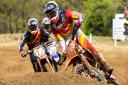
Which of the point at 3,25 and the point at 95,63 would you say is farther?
the point at 3,25

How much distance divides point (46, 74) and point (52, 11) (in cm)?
220

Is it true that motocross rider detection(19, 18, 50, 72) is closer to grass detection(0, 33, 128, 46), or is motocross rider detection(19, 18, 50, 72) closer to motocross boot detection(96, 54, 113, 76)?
motocross boot detection(96, 54, 113, 76)

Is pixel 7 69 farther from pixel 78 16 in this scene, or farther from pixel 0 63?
pixel 78 16

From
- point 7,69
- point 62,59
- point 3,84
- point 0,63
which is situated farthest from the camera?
point 0,63

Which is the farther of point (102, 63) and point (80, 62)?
point (102, 63)

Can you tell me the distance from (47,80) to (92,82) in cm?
105

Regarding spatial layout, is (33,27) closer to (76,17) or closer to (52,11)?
(52,11)

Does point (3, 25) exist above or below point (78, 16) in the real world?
below

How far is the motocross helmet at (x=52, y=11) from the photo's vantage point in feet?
37.8

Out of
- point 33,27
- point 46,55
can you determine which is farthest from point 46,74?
point 33,27

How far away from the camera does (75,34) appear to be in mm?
11664

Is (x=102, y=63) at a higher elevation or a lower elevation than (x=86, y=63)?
lower

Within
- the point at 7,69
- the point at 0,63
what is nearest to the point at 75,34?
the point at 7,69

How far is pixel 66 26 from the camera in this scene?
1180cm
